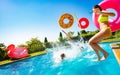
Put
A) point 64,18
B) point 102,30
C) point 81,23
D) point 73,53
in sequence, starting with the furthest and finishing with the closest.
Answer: point 73,53, point 81,23, point 64,18, point 102,30

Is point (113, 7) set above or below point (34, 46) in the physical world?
above

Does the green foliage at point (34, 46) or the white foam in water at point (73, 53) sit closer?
the white foam in water at point (73, 53)

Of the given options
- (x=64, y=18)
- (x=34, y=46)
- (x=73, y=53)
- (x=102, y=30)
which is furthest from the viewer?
(x=34, y=46)

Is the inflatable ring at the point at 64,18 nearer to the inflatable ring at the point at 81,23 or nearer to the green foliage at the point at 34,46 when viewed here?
the inflatable ring at the point at 81,23

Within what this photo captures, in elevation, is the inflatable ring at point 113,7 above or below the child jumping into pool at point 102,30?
above

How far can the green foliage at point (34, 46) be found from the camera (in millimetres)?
22866

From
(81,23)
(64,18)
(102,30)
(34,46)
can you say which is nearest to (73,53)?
(34,46)

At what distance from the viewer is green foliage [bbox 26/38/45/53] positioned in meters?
22.9

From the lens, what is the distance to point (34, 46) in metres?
23.2

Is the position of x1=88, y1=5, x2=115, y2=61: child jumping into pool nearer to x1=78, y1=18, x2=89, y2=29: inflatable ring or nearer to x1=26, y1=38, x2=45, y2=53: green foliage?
x1=78, y1=18, x2=89, y2=29: inflatable ring

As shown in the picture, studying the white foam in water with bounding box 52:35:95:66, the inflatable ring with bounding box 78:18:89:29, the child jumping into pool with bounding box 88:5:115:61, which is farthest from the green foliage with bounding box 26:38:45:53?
the child jumping into pool with bounding box 88:5:115:61

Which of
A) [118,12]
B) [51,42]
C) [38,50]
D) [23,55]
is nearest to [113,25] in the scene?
[118,12]

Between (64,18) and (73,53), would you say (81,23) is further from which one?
(73,53)

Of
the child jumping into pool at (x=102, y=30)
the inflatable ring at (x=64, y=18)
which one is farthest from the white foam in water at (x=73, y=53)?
the child jumping into pool at (x=102, y=30)
